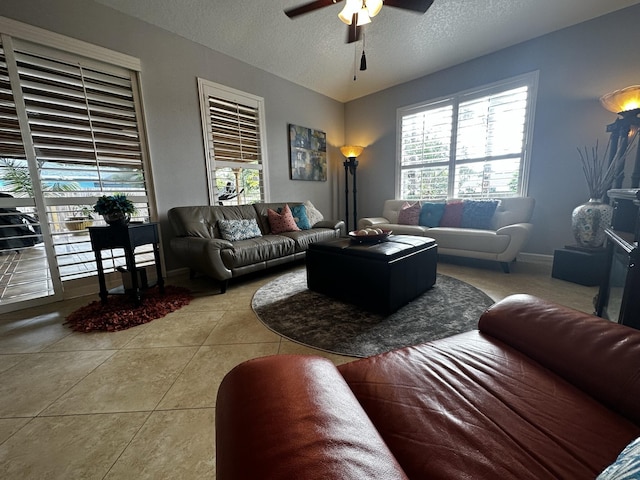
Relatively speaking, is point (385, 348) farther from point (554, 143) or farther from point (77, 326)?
point (554, 143)

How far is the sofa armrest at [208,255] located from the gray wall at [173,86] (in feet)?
2.25

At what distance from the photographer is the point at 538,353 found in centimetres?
76

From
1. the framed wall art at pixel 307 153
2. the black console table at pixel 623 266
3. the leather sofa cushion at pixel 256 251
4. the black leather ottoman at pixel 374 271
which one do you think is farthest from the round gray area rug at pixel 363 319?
the framed wall art at pixel 307 153

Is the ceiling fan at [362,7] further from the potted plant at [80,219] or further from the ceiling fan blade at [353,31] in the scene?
the potted plant at [80,219]

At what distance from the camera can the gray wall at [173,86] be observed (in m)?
2.31

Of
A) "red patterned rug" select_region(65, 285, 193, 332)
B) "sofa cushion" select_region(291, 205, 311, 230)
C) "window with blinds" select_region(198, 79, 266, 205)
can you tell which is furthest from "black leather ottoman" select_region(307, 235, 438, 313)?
"window with blinds" select_region(198, 79, 266, 205)

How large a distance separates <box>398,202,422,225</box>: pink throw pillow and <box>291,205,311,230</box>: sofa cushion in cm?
144

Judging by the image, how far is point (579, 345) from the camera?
2.27ft

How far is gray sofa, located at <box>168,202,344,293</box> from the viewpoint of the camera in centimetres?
247

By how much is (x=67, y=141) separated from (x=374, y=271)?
301cm

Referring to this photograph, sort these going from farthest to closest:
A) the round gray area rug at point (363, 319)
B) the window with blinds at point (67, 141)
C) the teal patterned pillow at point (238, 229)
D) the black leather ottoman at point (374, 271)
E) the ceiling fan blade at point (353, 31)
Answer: the teal patterned pillow at point (238, 229) < the window with blinds at point (67, 141) < the ceiling fan blade at point (353, 31) < the black leather ottoman at point (374, 271) < the round gray area rug at point (363, 319)

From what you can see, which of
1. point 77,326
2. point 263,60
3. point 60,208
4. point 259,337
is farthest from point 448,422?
point 263,60

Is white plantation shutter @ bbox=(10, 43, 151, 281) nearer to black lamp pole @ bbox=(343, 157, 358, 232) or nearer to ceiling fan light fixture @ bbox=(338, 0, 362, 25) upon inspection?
ceiling fan light fixture @ bbox=(338, 0, 362, 25)

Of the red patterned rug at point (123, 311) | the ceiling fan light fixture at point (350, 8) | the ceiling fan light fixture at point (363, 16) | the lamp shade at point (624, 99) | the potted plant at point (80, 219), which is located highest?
the ceiling fan light fixture at point (350, 8)
